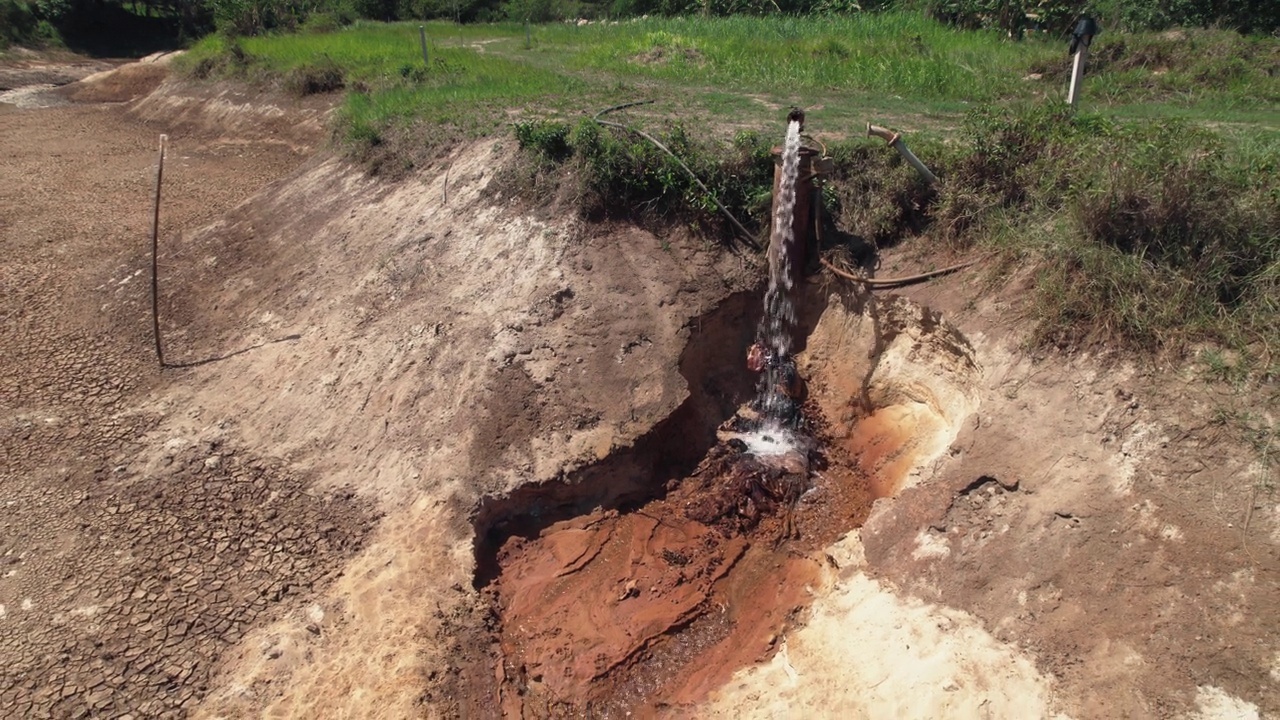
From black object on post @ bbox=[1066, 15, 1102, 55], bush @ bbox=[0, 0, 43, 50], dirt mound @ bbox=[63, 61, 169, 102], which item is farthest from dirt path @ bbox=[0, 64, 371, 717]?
bush @ bbox=[0, 0, 43, 50]

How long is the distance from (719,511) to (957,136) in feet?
15.0

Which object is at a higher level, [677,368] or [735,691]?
[677,368]

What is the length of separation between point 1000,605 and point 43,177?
17.4m

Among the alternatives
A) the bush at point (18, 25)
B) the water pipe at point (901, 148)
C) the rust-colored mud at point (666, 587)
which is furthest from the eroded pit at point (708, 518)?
the bush at point (18, 25)

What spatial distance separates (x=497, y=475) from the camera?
6512 mm

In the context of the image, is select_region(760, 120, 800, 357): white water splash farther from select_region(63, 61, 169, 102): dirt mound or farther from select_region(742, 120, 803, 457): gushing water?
select_region(63, 61, 169, 102): dirt mound

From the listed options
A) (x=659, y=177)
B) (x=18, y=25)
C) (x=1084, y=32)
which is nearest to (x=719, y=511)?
(x=659, y=177)

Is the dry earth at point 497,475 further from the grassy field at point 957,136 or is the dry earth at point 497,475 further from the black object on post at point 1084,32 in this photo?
the black object on post at point 1084,32

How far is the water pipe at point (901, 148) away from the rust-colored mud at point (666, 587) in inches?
104

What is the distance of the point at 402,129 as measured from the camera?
→ 10.7 metres

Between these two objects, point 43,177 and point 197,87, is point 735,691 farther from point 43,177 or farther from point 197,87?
point 197,87

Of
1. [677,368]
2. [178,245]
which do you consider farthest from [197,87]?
[677,368]

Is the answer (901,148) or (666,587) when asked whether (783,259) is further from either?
(666,587)

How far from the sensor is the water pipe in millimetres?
6695
